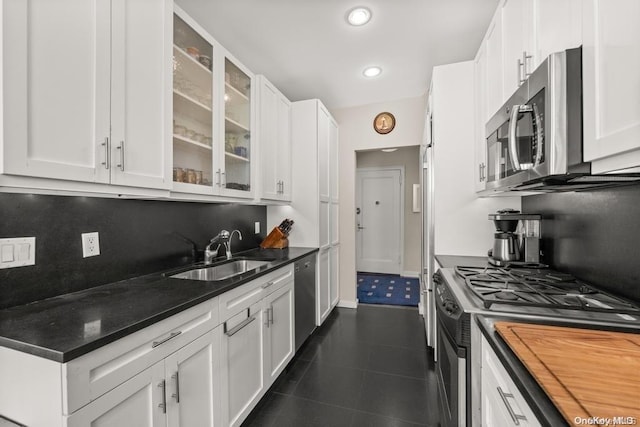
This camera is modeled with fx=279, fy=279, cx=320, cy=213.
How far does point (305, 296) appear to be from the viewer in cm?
259

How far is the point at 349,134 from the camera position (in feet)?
12.5

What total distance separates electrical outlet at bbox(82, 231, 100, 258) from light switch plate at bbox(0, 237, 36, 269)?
0.19 m

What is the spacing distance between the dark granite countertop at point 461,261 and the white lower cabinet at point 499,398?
2.94ft

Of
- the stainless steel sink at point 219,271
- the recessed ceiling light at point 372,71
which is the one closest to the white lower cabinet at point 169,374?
the stainless steel sink at point 219,271

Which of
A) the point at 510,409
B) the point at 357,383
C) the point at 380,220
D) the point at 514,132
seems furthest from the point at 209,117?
the point at 380,220

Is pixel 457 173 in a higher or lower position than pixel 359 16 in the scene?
lower

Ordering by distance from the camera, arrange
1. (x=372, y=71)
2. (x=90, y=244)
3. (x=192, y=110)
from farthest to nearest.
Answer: (x=372, y=71)
(x=192, y=110)
(x=90, y=244)

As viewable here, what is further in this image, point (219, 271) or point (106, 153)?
point (219, 271)

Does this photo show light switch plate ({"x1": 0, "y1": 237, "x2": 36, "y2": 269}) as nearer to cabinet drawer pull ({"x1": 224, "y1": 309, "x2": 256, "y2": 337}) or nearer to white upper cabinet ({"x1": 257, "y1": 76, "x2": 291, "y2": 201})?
cabinet drawer pull ({"x1": 224, "y1": 309, "x2": 256, "y2": 337})

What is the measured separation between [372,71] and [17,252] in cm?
293

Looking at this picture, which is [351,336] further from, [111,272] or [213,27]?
[213,27]

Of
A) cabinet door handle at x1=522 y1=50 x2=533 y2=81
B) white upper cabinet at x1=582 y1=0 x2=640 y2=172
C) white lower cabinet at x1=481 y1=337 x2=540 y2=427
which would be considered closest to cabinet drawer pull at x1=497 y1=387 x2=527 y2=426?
white lower cabinet at x1=481 y1=337 x2=540 y2=427

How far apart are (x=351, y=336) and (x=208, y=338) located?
6.21 ft

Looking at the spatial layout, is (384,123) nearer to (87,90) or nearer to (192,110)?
(192,110)
